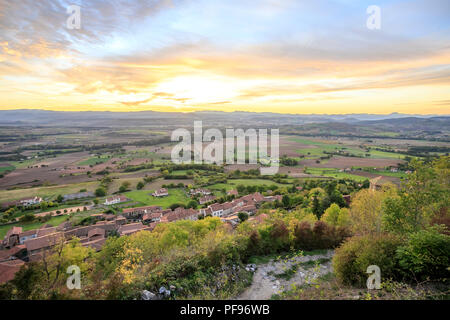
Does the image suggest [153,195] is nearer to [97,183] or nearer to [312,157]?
[97,183]

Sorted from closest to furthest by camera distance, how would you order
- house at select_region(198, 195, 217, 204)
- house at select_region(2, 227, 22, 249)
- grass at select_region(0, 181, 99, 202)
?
1. house at select_region(2, 227, 22, 249)
2. grass at select_region(0, 181, 99, 202)
3. house at select_region(198, 195, 217, 204)

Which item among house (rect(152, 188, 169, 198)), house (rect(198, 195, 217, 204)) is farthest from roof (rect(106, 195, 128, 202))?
house (rect(198, 195, 217, 204))

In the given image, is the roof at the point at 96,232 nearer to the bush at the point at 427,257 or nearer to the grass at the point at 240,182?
the grass at the point at 240,182

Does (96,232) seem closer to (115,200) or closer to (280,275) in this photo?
(115,200)

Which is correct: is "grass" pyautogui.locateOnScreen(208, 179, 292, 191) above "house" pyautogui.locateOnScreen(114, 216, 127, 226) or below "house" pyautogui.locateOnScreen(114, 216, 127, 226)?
above

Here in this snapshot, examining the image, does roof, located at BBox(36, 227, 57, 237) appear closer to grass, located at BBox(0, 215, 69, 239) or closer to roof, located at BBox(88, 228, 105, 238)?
grass, located at BBox(0, 215, 69, 239)

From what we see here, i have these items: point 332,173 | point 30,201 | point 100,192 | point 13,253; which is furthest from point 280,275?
point 332,173

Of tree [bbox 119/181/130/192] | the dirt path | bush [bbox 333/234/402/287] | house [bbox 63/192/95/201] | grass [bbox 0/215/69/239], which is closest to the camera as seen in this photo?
bush [bbox 333/234/402/287]
